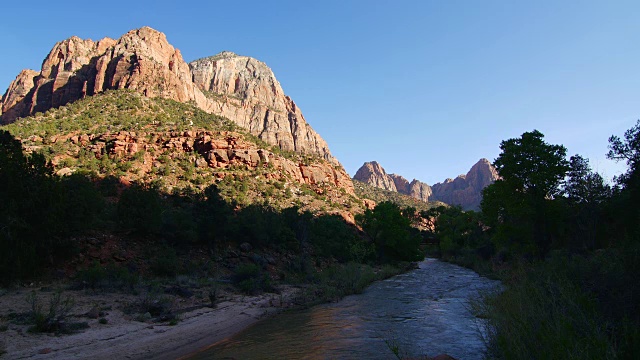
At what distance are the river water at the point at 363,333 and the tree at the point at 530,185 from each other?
1322 cm

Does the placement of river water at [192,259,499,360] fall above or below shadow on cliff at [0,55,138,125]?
below

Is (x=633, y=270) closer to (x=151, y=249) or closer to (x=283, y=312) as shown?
(x=283, y=312)

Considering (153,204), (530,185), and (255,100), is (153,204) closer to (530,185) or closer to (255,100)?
(530,185)

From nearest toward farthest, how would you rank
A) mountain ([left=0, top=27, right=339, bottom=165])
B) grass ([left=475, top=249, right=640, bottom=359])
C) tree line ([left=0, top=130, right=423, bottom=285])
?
grass ([left=475, top=249, right=640, bottom=359]) → tree line ([left=0, top=130, right=423, bottom=285]) → mountain ([left=0, top=27, right=339, bottom=165])

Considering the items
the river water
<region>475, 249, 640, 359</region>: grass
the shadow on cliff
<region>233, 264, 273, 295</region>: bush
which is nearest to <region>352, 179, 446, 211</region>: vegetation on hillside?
the shadow on cliff

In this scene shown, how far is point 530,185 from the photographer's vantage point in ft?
93.6

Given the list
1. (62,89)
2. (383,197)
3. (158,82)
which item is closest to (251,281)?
(158,82)

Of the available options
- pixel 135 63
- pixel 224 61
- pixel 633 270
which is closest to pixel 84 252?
pixel 633 270

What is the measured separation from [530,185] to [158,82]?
85.6 meters

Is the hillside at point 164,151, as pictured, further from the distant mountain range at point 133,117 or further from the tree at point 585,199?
the tree at point 585,199

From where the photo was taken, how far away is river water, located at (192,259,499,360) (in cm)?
1039

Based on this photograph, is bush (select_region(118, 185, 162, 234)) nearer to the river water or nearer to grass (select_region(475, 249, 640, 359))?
the river water

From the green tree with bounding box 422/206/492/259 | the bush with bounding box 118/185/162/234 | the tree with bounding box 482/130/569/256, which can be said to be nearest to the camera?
the bush with bounding box 118/185/162/234

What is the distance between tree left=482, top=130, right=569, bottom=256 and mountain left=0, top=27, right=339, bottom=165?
7735 cm
